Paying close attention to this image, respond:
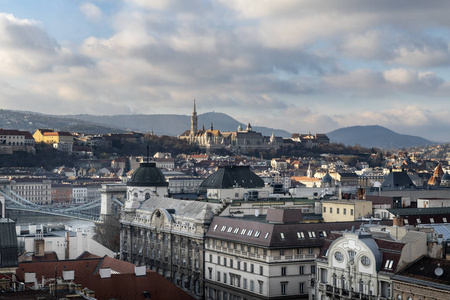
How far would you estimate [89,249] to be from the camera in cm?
6281

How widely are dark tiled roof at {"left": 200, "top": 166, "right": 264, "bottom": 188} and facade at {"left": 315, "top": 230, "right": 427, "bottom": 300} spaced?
1256 inches

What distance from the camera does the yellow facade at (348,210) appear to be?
2350 inches

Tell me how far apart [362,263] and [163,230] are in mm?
26517

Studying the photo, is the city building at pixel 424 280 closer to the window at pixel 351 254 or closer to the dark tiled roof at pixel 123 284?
the window at pixel 351 254

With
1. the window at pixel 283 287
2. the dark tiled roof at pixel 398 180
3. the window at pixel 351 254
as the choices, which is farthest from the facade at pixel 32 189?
the window at pixel 351 254

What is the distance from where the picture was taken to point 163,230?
219ft

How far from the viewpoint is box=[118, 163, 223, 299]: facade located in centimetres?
6088

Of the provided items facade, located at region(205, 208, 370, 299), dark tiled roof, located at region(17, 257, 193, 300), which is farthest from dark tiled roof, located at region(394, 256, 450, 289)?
dark tiled roof, located at region(17, 257, 193, 300)

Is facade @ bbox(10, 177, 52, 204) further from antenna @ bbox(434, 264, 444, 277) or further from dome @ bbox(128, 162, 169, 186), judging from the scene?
antenna @ bbox(434, 264, 444, 277)

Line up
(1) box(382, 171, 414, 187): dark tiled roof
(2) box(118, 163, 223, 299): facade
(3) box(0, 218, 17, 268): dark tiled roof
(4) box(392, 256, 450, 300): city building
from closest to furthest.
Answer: (4) box(392, 256, 450, 300): city building < (3) box(0, 218, 17, 268): dark tiled roof < (2) box(118, 163, 223, 299): facade < (1) box(382, 171, 414, 187): dark tiled roof

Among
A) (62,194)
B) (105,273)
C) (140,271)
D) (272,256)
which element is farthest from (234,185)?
(62,194)

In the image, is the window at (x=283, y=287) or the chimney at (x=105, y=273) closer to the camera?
the chimney at (x=105, y=273)

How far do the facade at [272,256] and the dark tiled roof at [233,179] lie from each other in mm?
20708

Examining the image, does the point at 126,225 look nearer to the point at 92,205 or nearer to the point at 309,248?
the point at 309,248
